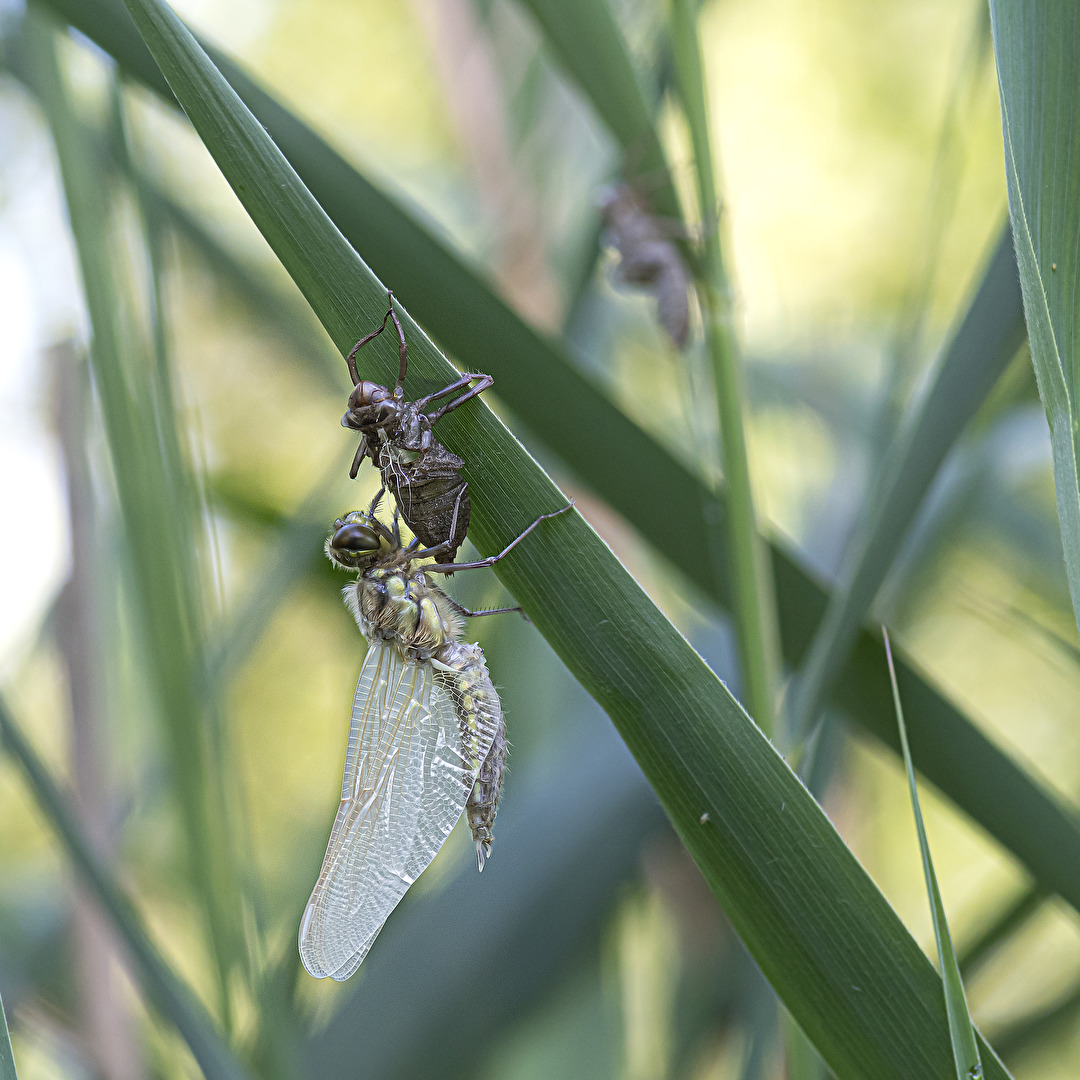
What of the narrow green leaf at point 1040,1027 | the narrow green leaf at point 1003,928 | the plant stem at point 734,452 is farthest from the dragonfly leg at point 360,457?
the narrow green leaf at point 1040,1027

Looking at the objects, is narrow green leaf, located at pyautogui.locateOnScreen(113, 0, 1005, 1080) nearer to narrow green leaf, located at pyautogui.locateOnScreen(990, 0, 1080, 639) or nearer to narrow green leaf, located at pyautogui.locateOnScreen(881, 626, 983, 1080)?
narrow green leaf, located at pyautogui.locateOnScreen(881, 626, 983, 1080)

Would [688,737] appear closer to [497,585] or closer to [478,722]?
[478,722]

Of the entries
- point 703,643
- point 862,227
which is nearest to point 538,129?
point 703,643

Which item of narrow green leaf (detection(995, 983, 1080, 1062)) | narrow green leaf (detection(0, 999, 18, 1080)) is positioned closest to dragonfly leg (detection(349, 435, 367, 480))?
narrow green leaf (detection(0, 999, 18, 1080))

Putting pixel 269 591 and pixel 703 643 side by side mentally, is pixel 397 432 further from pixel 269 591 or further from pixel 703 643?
pixel 703 643

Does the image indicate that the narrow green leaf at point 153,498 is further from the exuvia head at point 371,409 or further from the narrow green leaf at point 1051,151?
the narrow green leaf at point 1051,151

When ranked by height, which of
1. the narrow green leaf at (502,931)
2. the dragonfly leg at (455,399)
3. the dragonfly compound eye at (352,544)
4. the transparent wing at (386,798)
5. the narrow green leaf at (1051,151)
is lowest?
the narrow green leaf at (502,931)
